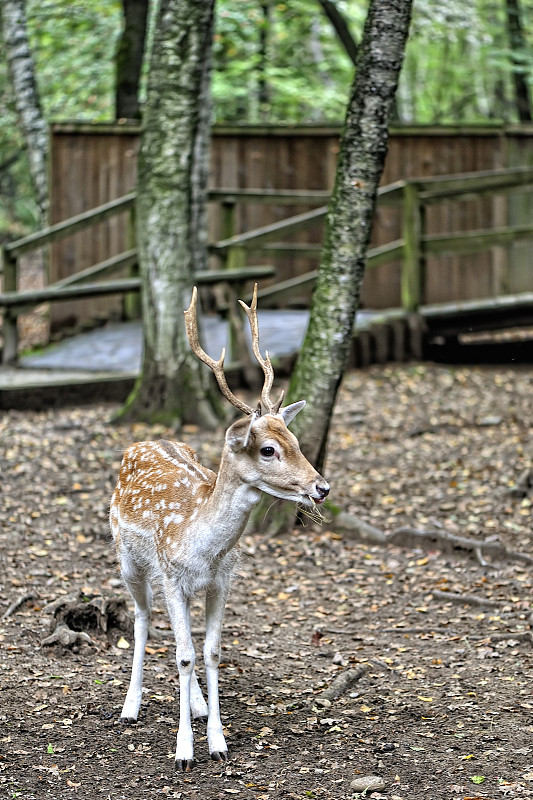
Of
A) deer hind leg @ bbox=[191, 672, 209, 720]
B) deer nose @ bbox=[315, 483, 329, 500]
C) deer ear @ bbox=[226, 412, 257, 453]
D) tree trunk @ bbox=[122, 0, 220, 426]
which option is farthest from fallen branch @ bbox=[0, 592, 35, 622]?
tree trunk @ bbox=[122, 0, 220, 426]

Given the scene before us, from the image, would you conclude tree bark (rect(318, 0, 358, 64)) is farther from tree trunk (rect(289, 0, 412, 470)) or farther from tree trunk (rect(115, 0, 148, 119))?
tree trunk (rect(289, 0, 412, 470))

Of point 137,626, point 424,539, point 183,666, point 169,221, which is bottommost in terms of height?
point 424,539

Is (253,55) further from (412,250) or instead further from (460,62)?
(460,62)

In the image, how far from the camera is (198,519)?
4.46 meters

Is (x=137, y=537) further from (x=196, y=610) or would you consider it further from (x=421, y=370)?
(x=421, y=370)

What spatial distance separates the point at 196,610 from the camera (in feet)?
20.9

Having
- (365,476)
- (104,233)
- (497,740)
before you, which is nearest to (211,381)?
(365,476)

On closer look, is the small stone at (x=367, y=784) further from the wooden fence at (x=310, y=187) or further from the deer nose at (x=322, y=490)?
the wooden fence at (x=310, y=187)

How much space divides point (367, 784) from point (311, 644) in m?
1.64

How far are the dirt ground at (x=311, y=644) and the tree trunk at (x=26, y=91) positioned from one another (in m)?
6.72

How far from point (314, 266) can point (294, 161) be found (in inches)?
57.4

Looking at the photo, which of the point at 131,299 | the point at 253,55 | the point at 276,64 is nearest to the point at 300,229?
the point at 131,299

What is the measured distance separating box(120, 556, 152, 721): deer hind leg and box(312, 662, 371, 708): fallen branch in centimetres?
87

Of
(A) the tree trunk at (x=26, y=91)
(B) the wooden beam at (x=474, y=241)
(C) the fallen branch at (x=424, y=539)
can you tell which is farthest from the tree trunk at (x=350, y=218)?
(A) the tree trunk at (x=26, y=91)
